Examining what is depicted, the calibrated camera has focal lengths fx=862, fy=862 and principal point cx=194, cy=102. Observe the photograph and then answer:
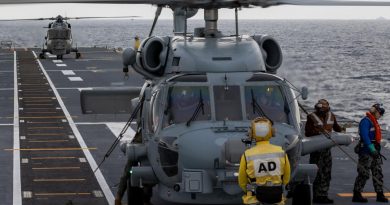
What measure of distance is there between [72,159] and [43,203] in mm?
5794

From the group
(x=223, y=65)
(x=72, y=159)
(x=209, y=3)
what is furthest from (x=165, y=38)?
(x=72, y=159)

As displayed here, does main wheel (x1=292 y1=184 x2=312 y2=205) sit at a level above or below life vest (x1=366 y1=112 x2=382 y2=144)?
below

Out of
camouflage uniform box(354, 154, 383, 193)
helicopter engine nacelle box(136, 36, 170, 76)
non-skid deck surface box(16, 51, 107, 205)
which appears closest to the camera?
helicopter engine nacelle box(136, 36, 170, 76)

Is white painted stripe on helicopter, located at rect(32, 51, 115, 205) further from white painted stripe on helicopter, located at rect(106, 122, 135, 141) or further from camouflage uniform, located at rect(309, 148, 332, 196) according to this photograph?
camouflage uniform, located at rect(309, 148, 332, 196)

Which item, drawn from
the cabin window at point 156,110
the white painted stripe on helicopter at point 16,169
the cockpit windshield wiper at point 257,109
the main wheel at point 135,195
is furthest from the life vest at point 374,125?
the white painted stripe on helicopter at point 16,169

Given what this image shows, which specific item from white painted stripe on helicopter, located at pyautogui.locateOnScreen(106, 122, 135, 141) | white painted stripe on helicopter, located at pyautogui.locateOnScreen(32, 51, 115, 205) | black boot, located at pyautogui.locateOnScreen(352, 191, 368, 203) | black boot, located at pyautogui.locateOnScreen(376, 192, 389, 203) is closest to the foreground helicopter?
black boot, located at pyautogui.locateOnScreen(352, 191, 368, 203)

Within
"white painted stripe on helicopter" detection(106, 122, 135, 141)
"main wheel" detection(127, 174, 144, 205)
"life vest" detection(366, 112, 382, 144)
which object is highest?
"life vest" detection(366, 112, 382, 144)

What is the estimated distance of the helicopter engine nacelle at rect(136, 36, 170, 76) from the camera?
16594 mm

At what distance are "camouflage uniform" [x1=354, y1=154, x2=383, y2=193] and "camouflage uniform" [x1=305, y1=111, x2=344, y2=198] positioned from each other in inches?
24.4

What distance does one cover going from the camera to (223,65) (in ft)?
51.6

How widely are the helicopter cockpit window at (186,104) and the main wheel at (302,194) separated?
2.17 metres

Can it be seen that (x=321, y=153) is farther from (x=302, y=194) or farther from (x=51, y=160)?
(x=51, y=160)

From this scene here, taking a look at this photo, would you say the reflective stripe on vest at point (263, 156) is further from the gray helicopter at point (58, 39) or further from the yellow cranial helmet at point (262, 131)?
the gray helicopter at point (58, 39)

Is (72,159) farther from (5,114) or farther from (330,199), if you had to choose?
(5,114)
